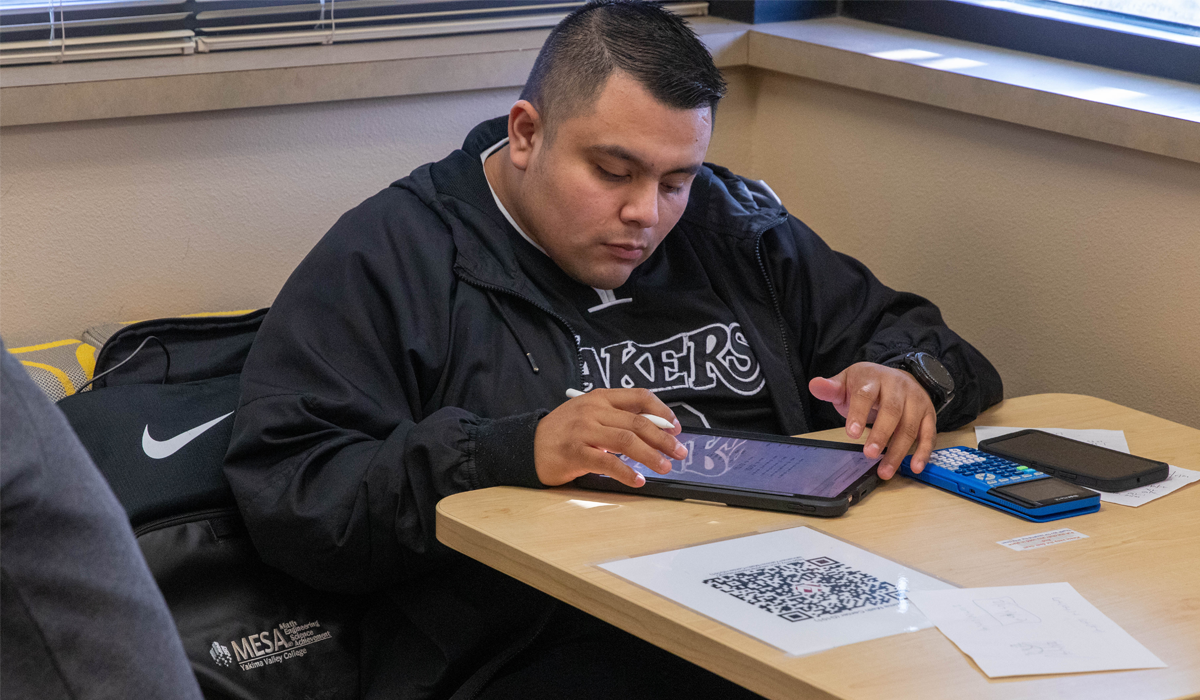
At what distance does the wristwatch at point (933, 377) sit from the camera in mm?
1354

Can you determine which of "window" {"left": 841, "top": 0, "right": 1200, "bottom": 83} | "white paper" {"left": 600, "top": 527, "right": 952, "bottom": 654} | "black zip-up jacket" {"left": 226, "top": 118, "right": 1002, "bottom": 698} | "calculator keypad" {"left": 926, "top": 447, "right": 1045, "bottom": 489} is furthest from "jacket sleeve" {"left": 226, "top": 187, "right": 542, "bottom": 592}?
"window" {"left": 841, "top": 0, "right": 1200, "bottom": 83}

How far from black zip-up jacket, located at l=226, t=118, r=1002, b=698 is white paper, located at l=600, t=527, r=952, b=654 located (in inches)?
9.6

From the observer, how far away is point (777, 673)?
31.3 inches

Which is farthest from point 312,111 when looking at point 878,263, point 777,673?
point 777,673

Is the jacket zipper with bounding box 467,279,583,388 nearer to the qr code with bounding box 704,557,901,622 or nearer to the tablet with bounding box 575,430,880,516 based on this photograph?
the tablet with bounding box 575,430,880,516

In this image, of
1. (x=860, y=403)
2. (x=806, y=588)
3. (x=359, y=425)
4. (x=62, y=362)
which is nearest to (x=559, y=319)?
(x=359, y=425)

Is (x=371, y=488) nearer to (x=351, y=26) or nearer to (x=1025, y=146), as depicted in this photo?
(x=351, y=26)

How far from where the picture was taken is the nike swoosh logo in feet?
4.27

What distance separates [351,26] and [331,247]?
0.72 meters

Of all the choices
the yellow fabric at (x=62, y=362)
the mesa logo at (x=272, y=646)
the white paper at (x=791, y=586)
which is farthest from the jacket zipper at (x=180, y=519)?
the white paper at (x=791, y=586)

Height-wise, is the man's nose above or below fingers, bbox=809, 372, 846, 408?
above

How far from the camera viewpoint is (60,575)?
20.0 inches

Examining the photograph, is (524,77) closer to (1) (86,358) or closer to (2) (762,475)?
(1) (86,358)

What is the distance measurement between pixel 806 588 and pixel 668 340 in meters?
0.66
